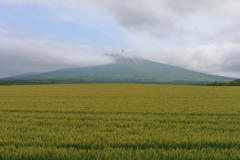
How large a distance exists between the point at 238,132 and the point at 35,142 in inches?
303

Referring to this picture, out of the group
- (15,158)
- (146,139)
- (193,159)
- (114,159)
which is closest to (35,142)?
(15,158)

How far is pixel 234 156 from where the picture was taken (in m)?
3.54

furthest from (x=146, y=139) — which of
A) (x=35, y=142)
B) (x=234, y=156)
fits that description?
(x=35, y=142)

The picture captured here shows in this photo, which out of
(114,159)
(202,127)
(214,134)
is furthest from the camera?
(202,127)

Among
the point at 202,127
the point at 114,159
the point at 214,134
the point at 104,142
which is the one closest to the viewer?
the point at 114,159

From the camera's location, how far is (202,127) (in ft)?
20.1

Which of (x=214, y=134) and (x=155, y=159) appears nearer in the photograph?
(x=155, y=159)

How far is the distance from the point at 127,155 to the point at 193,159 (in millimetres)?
1724

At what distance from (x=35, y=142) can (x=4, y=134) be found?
188 centimetres

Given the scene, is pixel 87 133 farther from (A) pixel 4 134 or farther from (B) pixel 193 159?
(B) pixel 193 159

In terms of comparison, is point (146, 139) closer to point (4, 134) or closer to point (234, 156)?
point (234, 156)

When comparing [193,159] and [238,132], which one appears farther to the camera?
[238,132]

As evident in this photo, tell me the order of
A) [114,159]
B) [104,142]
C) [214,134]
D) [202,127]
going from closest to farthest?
[114,159] → [104,142] → [214,134] → [202,127]

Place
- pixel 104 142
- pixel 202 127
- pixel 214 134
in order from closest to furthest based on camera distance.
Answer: pixel 104 142
pixel 214 134
pixel 202 127
